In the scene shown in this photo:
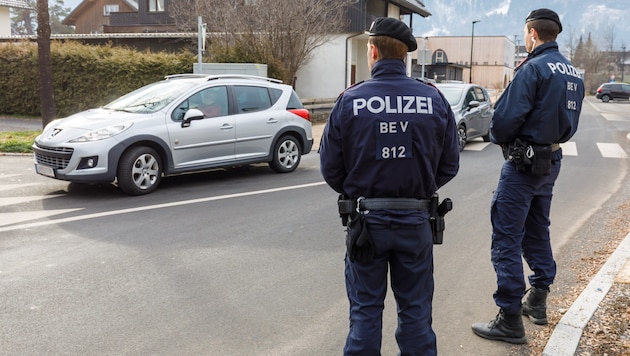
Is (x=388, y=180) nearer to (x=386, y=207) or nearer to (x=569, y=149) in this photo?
(x=386, y=207)

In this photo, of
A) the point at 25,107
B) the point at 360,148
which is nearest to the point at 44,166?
the point at 360,148

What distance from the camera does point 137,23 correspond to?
36219mm

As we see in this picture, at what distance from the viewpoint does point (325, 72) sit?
29500mm

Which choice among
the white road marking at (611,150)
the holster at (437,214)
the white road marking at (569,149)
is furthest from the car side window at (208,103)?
the white road marking at (611,150)

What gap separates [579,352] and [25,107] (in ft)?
68.6

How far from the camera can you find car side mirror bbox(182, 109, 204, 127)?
8750 millimetres

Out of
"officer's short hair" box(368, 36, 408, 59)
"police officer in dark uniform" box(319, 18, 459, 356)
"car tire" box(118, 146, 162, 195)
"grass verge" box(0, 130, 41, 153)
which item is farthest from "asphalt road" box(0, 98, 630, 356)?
"grass verge" box(0, 130, 41, 153)

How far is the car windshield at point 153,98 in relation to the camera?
893 centimetres

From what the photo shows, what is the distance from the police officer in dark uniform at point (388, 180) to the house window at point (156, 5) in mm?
35863

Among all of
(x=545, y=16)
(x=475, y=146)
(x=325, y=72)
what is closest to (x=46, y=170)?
(x=545, y=16)

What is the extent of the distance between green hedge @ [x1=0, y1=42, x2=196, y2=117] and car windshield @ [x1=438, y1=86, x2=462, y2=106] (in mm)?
8942

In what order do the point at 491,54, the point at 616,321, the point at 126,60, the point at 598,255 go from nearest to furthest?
the point at 616,321, the point at 598,255, the point at 126,60, the point at 491,54

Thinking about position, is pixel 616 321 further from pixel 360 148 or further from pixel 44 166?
A: pixel 44 166

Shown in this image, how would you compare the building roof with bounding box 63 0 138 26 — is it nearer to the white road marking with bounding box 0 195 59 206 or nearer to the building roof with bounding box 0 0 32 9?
the building roof with bounding box 0 0 32 9
